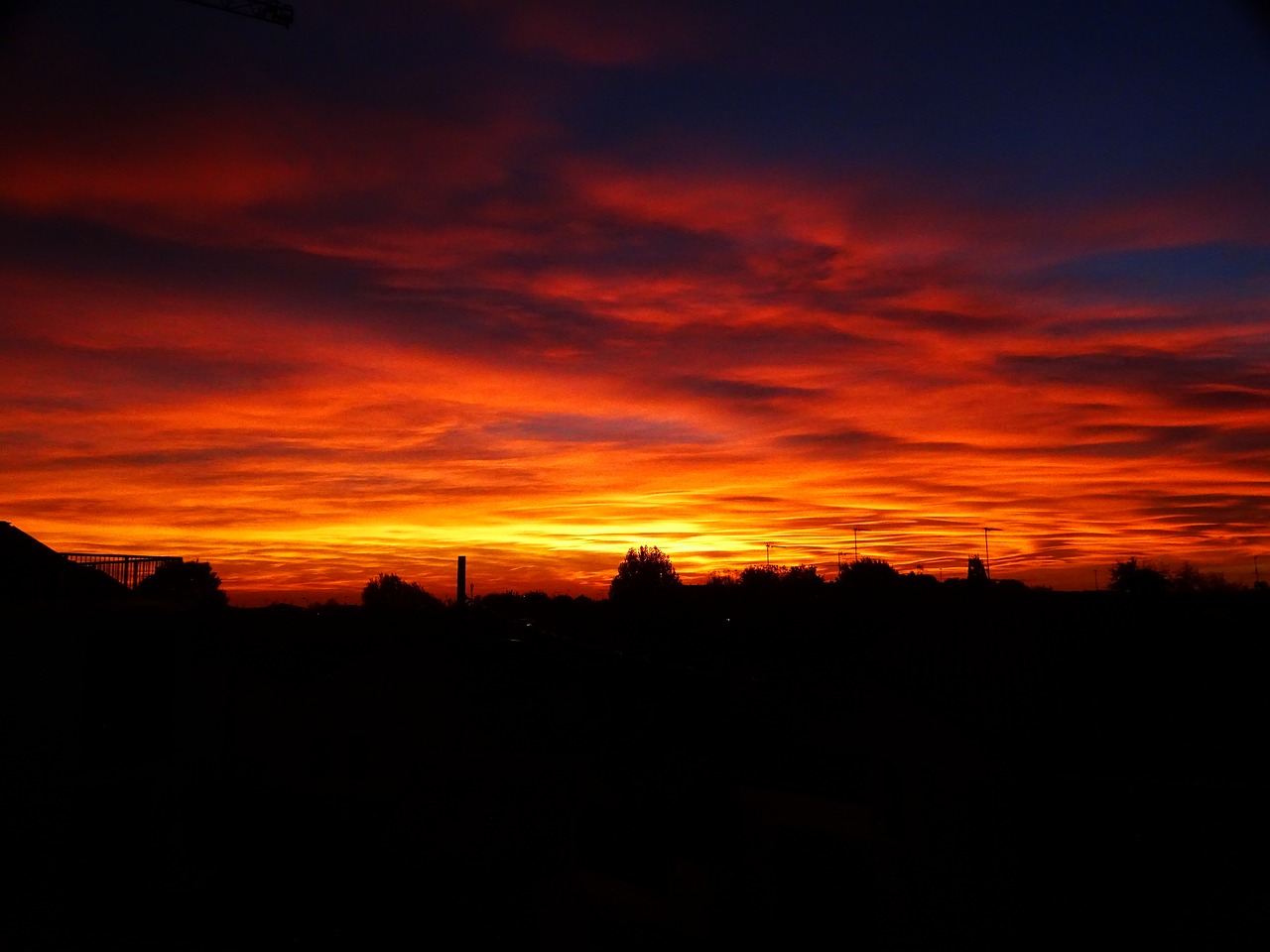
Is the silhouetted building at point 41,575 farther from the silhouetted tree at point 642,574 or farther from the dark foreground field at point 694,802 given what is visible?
the silhouetted tree at point 642,574

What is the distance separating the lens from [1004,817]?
1023cm

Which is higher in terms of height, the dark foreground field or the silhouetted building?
the silhouetted building

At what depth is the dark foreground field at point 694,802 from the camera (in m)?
9.91

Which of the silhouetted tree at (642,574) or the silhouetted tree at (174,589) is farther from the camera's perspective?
the silhouetted tree at (642,574)

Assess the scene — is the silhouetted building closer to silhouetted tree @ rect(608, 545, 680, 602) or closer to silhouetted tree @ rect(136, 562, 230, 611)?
silhouetted tree @ rect(136, 562, 230, 611)

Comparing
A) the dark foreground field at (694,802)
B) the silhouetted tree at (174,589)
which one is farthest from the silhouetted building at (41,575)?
the dark foreground field at (694,802)

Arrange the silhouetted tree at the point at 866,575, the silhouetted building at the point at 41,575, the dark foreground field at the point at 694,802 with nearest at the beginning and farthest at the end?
the dark foreground field at the point at 694,802 → the silhouetted building at the point at 41,575 → the silhouetted tree at the point at 866,575

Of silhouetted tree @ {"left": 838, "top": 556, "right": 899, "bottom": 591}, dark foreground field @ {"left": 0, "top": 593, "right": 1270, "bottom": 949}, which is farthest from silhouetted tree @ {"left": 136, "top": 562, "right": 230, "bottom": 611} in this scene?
silhouetted tree @ {"left": 838, "top": 556, "right": 899, "bottom": 591}

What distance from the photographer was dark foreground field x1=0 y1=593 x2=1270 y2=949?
991 cm

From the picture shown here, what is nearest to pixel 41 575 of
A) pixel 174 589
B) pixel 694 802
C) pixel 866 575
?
pixel 174 589

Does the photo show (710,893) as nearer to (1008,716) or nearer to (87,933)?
(1008,716)

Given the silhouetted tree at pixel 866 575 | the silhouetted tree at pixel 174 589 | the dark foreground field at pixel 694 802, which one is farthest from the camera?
the silhouetted tree at pixel 866 575

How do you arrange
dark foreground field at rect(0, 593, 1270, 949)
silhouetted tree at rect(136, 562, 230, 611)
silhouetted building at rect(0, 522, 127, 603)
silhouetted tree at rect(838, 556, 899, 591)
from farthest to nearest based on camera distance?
1. silhouetted tree at rect(838, 556, 899, 591)
2. silhouetted tree at rect(136, 562, 230, 611)
3. silhouetted building at rect(0, 522, 127, 603)
4. dark foreground field at rect(0, 593, 1270, 949)

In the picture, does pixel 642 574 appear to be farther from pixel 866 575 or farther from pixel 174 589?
pixel 174 589
